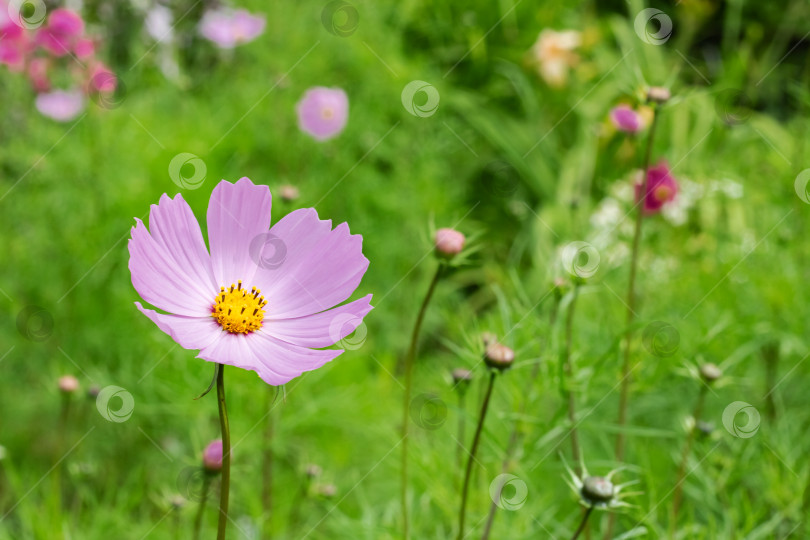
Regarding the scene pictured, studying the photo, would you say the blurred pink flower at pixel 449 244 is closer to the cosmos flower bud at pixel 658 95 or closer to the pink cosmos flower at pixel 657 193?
the cosmos flower bud at pixel 658 95

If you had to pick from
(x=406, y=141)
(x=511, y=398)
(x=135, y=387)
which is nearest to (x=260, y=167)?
(x=406, y=141)

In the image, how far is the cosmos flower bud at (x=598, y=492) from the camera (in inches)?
20.0

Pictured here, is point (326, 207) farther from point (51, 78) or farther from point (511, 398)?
point (511, 398)

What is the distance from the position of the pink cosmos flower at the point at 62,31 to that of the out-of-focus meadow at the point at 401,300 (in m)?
0.12

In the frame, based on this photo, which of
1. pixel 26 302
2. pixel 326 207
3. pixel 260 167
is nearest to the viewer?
pixel 26 302

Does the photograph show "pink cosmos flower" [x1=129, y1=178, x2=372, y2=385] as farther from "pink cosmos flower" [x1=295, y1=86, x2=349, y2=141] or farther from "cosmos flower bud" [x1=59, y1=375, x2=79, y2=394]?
"pink cosmos flower" [x1=295, y1=86, x2=349, y2=141]

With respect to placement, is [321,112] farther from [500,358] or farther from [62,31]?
[500,358]

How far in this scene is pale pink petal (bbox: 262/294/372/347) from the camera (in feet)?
1.44

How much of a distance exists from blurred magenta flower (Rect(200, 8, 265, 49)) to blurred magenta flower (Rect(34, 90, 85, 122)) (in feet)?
1.52

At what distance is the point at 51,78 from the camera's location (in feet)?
5.77

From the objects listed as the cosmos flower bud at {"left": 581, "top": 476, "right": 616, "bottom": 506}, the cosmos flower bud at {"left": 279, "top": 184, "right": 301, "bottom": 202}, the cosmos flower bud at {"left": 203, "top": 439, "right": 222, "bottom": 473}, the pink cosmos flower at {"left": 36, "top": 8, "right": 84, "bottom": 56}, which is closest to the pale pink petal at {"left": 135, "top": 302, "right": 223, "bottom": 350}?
the cosmos flower bud at {"left": 203, "top": 439, "right": 222, "bottom": 473}

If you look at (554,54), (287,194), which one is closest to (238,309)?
(287,194)

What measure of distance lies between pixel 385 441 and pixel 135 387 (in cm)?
46

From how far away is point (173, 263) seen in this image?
482 mm
